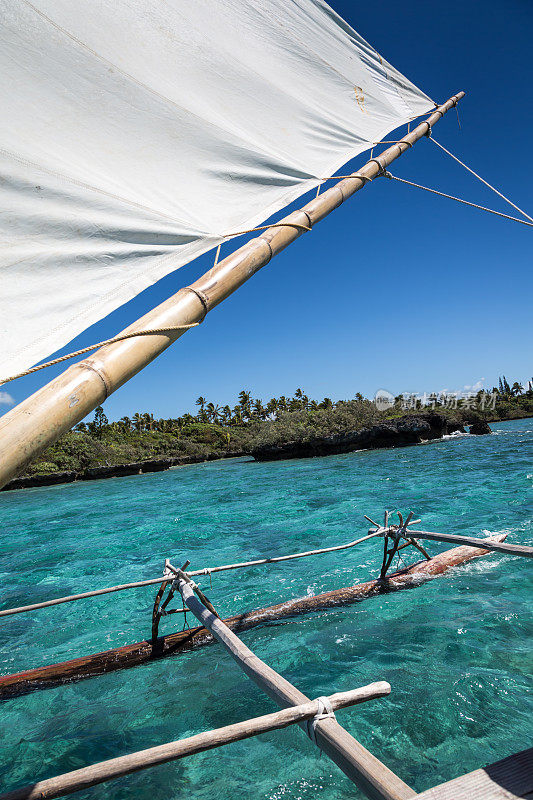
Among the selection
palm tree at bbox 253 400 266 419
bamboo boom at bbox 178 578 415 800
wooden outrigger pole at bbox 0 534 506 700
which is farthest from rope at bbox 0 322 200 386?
palm tree at bbox 253 400 266 419

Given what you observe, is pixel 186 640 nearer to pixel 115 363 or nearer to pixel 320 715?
pixel 320 715

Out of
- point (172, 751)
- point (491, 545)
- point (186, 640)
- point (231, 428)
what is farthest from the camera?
point (231, 428)

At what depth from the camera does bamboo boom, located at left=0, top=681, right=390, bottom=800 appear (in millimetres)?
1742

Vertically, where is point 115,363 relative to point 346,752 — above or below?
above

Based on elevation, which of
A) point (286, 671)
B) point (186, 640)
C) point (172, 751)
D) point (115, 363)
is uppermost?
point (115, 363)

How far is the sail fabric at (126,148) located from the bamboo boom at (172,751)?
168 cm

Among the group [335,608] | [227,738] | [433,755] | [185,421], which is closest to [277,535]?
[335,608]

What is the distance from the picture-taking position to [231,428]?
75.0m

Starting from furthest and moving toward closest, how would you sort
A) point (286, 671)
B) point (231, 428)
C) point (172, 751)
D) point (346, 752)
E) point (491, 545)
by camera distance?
point (231, 428)
point (286, 671)
point (491, 545)
point (172, 751)
point (346, 752)

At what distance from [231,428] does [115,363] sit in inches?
2900

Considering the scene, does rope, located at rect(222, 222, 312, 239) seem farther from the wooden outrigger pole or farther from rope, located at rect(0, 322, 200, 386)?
the wooden outrigger pole

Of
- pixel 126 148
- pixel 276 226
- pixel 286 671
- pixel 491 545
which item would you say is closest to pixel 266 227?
pixel 276 226

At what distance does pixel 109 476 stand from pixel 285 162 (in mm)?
49697

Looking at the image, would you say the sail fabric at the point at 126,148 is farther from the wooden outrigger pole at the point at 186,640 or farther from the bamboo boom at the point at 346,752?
the wooden outrigger pole at the point at 186,640
